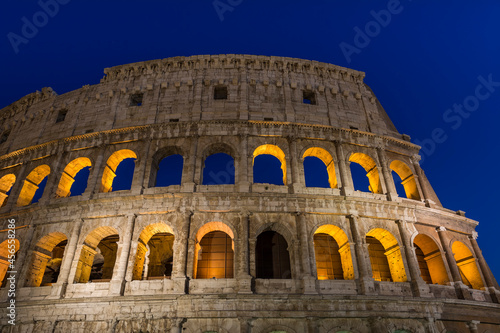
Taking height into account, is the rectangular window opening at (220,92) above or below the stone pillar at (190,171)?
above

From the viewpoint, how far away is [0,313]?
43.7 feet

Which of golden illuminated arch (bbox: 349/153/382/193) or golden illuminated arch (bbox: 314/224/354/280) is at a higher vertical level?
golden illuminated arch (bbox: 349/153/382/193)

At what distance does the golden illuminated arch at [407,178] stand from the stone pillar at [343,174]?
368 cm

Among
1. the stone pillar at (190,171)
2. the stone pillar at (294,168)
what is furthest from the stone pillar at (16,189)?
the stone pillar at (294,168)

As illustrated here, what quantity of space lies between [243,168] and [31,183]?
1249cm

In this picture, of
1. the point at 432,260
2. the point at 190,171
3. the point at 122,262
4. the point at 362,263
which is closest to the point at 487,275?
the point at 432,260

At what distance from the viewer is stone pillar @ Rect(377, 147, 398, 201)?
16.3m

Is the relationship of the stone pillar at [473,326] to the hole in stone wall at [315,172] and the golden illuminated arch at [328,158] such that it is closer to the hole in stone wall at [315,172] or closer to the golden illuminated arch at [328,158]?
the golden illuminated arch at [328,158]

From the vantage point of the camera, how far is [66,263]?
549 inches

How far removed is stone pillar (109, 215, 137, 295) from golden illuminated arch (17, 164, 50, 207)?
24.7 feet

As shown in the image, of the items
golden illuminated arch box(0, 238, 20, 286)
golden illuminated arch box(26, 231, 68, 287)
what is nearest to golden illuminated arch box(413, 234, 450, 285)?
golden illuminated arch box(26, 231, 68, 287)

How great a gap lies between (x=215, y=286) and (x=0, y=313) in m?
9.21

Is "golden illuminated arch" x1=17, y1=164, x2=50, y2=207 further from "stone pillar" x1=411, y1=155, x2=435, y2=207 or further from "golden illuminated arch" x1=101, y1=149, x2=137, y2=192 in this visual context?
"stone pillar" x1=411, y1=155, x2=435, y2=207

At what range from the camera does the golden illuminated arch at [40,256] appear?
1452 centimetres
